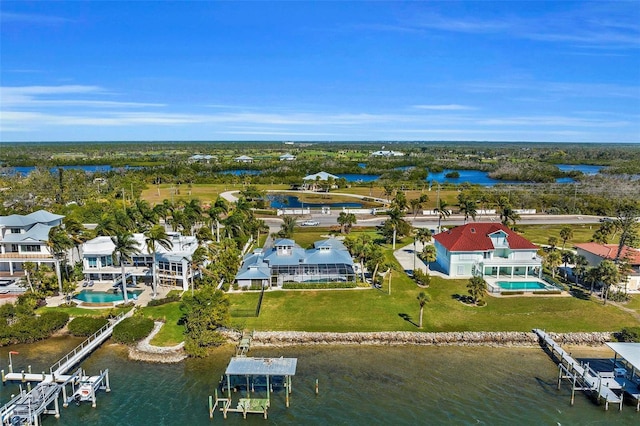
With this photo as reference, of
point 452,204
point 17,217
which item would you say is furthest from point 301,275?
point 452,204

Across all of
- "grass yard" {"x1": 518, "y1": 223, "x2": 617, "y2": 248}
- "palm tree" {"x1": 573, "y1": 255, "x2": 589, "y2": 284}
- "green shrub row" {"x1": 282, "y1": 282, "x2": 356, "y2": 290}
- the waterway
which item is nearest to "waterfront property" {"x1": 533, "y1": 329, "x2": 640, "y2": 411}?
the waterway

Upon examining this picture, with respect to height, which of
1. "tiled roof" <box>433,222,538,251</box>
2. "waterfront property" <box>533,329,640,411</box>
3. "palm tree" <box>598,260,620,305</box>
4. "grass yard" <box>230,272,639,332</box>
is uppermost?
"tiled roof" <box>433,222,538,251</box>

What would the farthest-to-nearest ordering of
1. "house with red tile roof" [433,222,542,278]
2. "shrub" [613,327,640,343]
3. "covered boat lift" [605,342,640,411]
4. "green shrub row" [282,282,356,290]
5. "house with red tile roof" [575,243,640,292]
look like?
1. "house with red tile roof" [433,222,542,278]
2. "green shrub row" [282,282,356,290]
3. "house with red tile roof" [575,243,640,292]
4. "shrub" [613,327,640,343]
5. "covered boat lift" [605,342,640,411]

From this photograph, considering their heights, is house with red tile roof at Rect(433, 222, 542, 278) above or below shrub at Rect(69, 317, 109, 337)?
above

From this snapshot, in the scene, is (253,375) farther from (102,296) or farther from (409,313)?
(102,296)

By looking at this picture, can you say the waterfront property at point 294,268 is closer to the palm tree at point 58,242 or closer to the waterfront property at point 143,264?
the waterfront property at point 143,264

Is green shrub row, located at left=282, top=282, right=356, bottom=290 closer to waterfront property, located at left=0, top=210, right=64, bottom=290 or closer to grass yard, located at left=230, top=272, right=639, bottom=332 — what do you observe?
grass yard, located at left=230, top=272, right=639, bottom=332

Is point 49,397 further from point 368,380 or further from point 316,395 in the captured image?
point 368,380
